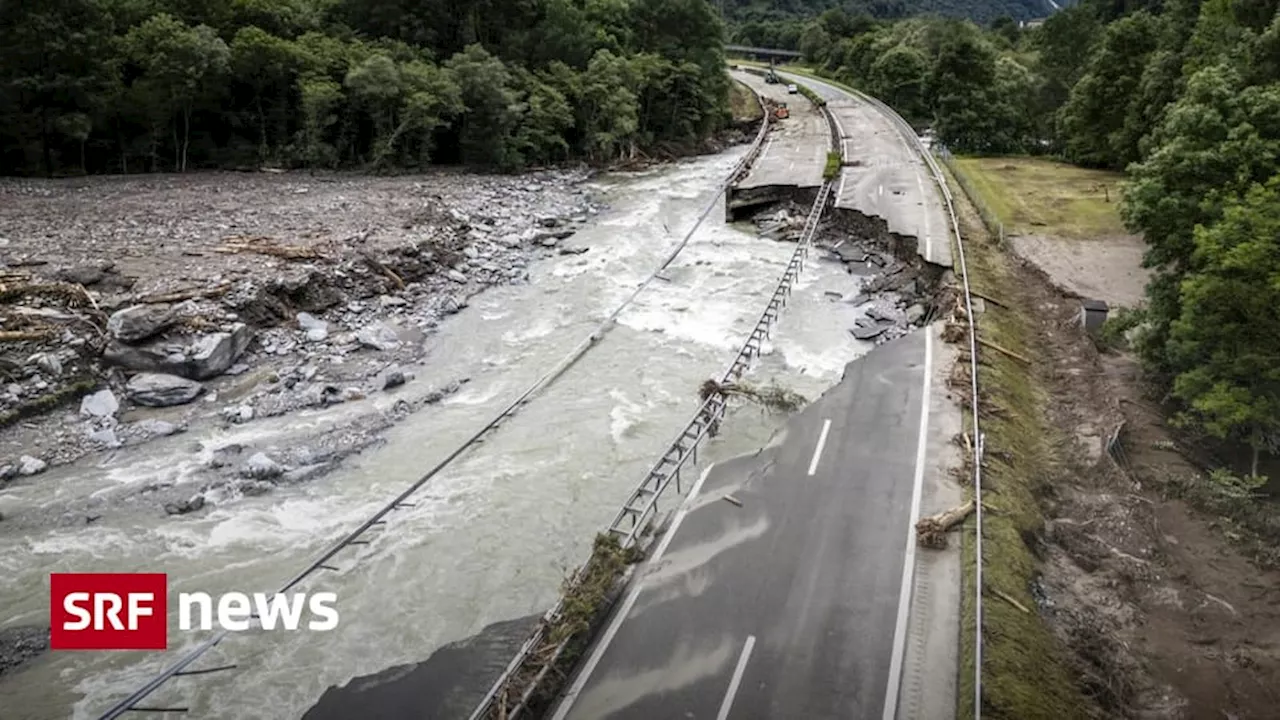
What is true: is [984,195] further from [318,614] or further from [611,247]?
[318,614]

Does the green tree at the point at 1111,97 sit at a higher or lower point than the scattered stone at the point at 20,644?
higher

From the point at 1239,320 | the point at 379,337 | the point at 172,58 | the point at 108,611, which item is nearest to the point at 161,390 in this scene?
the point at 379,337

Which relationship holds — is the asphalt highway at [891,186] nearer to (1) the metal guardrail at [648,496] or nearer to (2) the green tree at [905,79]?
(1) the metal guardrail at [648,496]

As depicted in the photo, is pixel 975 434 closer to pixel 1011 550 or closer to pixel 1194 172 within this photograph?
pixel 1011 550

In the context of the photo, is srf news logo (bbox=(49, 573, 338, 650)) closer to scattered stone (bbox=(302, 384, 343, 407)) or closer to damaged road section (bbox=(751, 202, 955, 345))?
scattered stone (bbox=(302, 384, 343, 407))

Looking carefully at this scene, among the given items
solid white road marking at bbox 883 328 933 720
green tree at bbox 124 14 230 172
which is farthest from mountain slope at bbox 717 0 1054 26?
solid white road marking at bbox 883 328 933 720

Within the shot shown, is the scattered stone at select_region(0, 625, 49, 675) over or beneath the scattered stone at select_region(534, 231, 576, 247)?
beneath

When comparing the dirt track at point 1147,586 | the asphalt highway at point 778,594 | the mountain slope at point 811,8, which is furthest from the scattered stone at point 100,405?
the mountain slope at point 811,8
